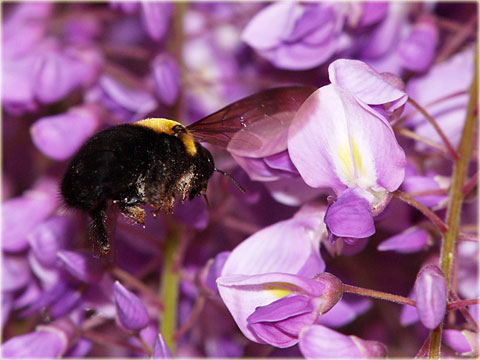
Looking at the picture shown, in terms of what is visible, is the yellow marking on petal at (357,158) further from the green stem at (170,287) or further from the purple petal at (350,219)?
the green stem at (170,287)

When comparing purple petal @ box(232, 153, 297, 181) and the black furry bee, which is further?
purple petal @ box(232, 153, 297, 181)

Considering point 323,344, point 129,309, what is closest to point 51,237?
point 129,309

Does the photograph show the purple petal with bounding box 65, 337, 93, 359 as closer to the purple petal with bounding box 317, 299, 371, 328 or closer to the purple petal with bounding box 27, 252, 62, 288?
the purple petal with bounding box 27, 252, 62, 288

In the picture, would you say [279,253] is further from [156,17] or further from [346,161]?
[156,17]

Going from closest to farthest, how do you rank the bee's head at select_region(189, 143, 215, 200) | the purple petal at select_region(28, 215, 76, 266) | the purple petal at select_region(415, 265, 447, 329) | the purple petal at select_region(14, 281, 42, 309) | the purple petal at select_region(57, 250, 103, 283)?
the purple petal at select_region(415, 265, 447, 329) → the bee's head at select_region(189, 143, 215, 200) → the purple petal at select_region(57, 250, 103, 283) → the purple petal at select_region(28, 215, 76, 266) → the purple petal at select_region(14, 281, 42, 309)

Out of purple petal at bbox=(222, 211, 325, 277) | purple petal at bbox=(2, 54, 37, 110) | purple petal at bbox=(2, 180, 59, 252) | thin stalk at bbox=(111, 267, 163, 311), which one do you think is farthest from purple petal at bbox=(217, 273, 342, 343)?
purple petal at bbox=(2, 54, 37, 110)
